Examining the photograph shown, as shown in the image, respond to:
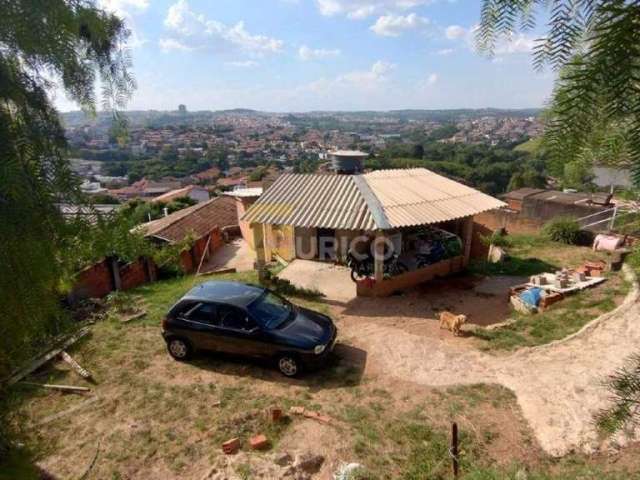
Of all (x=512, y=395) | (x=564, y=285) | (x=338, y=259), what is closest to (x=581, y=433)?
(x=512, y=395)

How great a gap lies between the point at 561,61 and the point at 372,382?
7269mm

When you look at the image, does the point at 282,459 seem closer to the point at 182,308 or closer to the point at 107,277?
the point at 182,308

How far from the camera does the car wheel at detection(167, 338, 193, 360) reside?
329 inches

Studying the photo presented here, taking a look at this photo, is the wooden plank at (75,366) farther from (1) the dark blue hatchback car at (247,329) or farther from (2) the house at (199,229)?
(2) the house at (199,229)

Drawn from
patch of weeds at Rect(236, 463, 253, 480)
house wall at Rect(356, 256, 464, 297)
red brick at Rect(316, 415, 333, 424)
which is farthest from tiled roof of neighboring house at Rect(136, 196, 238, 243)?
patch of weeds at Rect(236, 463, 253, 480)

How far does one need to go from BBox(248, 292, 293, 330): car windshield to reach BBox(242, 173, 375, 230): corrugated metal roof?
3.41 m

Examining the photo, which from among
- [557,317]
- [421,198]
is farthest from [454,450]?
[421,198]

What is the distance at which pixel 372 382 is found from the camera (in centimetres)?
758

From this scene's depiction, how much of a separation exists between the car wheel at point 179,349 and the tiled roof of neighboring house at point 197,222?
1054cm

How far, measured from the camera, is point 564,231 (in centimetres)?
1766

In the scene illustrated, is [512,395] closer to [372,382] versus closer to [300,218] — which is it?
[372,382]

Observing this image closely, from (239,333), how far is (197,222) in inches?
640

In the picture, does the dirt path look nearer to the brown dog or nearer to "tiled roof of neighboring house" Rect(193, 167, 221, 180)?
the brown dog

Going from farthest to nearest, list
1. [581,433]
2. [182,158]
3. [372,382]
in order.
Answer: [182,158], [372,382], [581,433]
